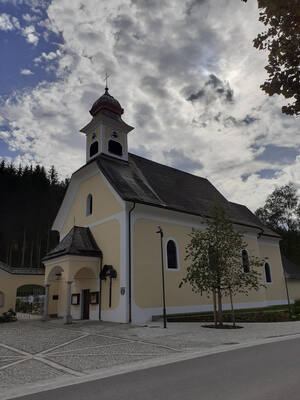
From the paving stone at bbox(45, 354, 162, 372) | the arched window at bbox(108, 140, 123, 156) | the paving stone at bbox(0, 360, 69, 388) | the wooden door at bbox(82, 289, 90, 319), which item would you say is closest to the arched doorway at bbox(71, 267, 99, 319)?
the wooden door at bbox(82, 289, 90, 319)

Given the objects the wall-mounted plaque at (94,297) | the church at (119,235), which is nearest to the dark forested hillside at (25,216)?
the church at (119,235)

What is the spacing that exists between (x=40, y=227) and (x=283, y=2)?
43.9 metres

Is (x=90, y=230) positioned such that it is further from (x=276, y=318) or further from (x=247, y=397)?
(x=247, y=397)

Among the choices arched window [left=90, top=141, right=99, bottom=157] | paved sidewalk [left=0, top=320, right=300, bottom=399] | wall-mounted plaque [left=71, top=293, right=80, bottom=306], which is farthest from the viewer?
arched window [left=90, top=141, right=99, bottom=157]

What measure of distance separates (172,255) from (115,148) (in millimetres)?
9323

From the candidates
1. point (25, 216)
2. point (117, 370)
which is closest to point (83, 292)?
point (117, 370)

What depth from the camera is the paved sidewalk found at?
23.7 feet

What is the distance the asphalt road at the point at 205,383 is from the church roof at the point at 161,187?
12445 millimetres

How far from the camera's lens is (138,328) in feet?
51.0

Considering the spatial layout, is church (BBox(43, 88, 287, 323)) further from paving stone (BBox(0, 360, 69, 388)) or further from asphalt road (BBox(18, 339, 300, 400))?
asphalt road (BBox(18, 339, 300, 400))

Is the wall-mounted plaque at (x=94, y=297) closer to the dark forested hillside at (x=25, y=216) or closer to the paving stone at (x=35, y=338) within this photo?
the paving stone at (x=35, y=338)

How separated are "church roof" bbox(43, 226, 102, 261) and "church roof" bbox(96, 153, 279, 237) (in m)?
4.09

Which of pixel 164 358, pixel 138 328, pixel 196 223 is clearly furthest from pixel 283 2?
pixel 196 223

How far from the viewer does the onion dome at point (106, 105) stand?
25.2 metres
